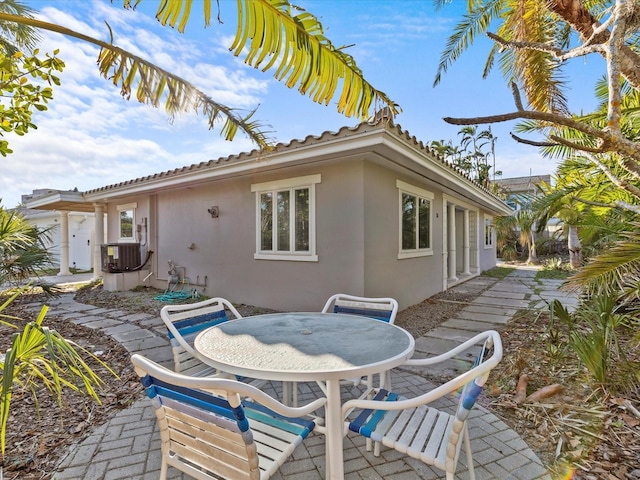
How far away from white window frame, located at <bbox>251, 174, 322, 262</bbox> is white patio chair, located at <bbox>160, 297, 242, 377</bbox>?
3571mm

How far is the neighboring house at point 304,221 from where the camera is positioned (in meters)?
6.20

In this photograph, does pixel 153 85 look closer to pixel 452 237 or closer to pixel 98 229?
pixel 452 237

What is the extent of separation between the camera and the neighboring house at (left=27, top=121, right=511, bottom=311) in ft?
20.3

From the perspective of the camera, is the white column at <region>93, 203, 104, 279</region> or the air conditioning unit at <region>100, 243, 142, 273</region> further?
the white column at <region>93, 203, 104, 279</region>

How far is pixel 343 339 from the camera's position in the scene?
2.56m

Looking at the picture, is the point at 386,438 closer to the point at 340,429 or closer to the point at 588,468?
the point at 340,429

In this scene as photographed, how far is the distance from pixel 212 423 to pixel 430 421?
1.43 m

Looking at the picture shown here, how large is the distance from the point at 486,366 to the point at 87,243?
2124 centimetres

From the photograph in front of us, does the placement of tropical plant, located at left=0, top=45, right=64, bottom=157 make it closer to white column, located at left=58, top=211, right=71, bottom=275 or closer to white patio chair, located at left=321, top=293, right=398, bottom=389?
white patio chair, located at left=321, top=293, right=398, bottom=389

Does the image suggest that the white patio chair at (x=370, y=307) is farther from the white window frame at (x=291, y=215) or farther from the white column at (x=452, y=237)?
the white column at (x=452, y=237)

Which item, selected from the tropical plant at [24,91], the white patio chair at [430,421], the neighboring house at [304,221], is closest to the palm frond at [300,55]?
the neighboring house at [304,221]

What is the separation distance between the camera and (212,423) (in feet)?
5.21

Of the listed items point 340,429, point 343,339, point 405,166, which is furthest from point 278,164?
point 340,429

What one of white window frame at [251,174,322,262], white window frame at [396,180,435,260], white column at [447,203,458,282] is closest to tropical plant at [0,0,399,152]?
white window frame at [251,174,322,262]
